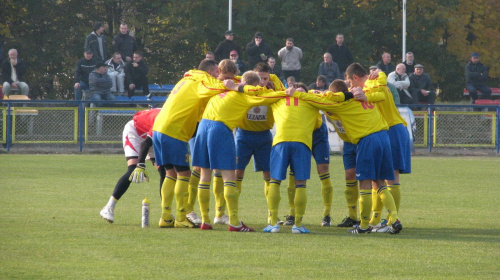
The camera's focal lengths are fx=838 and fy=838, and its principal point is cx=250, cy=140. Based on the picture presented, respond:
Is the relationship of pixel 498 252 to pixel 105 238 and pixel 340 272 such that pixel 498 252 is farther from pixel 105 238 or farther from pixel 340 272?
pixel 105 238

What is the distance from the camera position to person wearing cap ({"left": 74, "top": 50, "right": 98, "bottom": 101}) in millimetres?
24812

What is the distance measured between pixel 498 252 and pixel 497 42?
1114 inches

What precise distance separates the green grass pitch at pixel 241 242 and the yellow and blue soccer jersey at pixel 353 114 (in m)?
1.22

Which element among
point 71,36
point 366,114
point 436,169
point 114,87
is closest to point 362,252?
point 366,114

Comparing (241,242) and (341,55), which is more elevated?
(341,55)

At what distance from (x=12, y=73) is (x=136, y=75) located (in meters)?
3.70

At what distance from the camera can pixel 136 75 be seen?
2578 cm

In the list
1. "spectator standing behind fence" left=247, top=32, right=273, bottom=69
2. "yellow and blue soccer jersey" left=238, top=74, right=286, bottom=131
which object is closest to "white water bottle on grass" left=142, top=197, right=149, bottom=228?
"yellow and blue soccer jersey" left=238, top=74, right=286, bottom=131

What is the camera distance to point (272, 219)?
32.3 ft

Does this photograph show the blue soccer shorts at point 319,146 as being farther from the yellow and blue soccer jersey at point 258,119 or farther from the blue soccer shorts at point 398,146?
the blue soccer shorts at point 398,146

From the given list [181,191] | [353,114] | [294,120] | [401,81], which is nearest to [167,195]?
[181,191]

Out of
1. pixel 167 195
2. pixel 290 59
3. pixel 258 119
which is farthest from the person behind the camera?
pixel 290 59

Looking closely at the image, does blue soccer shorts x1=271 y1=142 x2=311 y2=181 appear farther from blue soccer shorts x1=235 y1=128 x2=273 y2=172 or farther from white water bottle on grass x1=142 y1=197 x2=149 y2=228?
white water bottle on grass x1=142 y1=197 x2=149 y2=228

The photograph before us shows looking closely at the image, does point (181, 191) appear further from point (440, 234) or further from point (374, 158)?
point (440, 234)
